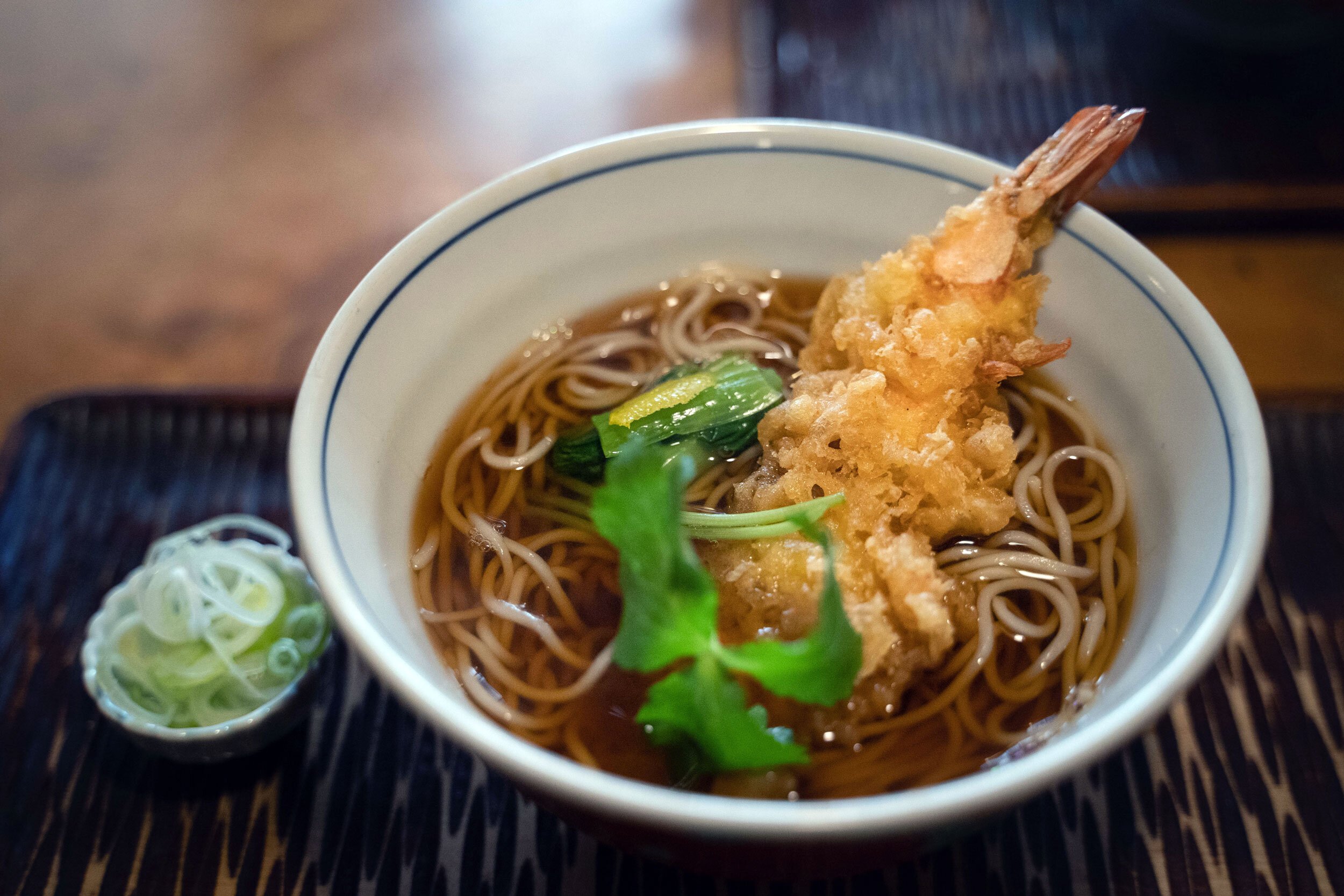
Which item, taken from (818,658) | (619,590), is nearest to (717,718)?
(818,658)

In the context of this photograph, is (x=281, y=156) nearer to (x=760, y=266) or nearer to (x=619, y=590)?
(x=760, y=266)

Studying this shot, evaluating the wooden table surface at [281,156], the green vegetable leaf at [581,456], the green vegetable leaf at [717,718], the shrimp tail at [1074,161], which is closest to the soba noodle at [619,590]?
the green vegetable leaf at [581,456]

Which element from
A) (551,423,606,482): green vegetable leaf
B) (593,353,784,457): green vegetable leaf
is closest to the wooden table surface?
(551,423,606,482): green vegetable leaf

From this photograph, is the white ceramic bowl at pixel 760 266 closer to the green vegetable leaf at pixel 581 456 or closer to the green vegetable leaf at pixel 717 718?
the green vegetable leaf at pixel 717 718

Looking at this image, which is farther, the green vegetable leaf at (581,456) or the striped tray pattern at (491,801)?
the green vegetable leaf at (581,456)

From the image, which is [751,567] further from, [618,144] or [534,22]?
[534,22]

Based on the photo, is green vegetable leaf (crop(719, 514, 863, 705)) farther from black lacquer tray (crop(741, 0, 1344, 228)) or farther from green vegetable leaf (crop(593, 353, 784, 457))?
black lacquer tray (crop(741, 0, 1344, 228))
